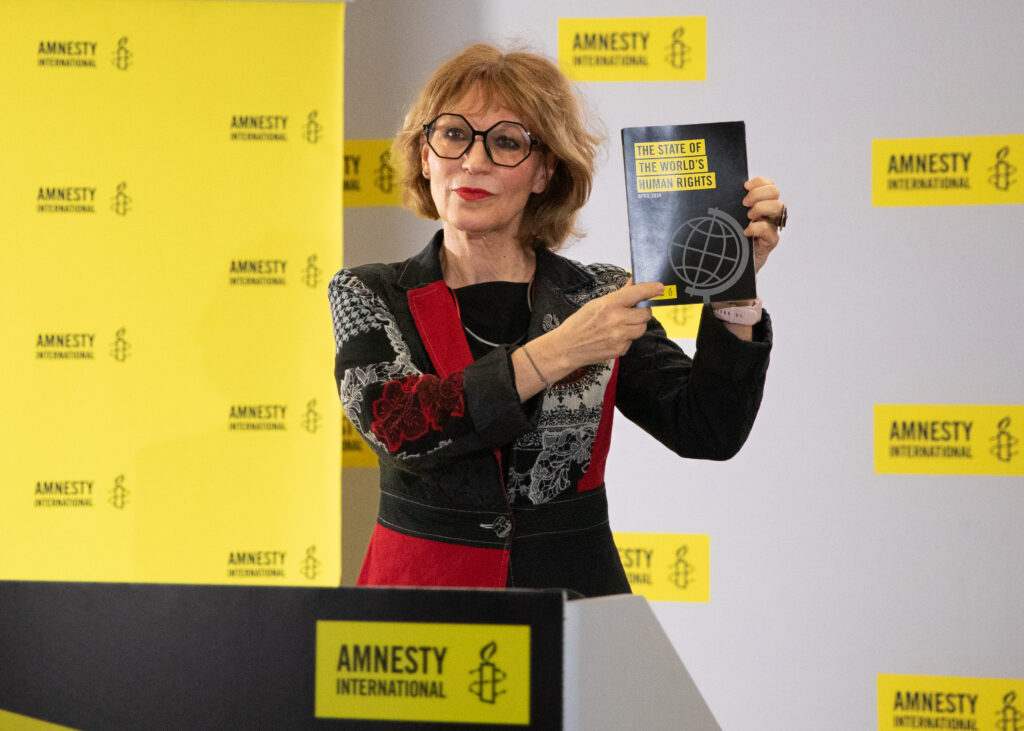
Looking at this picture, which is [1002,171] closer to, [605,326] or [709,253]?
[709,253]

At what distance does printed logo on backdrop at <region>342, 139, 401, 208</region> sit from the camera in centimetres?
293

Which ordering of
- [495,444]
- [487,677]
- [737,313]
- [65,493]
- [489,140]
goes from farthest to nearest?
[65,493] < [489,140] < [737,313] < [495,444] < [487,677]

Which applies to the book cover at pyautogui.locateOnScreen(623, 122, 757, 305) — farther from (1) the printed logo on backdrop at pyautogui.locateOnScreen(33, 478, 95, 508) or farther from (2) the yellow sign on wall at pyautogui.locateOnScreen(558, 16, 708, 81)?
(1) the printed logo on backdrop at pyautogui.locateOnScreen(33, 478, 95, 508)

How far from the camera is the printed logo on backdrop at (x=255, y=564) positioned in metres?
2.57

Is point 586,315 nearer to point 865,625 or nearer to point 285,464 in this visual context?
point 285,464

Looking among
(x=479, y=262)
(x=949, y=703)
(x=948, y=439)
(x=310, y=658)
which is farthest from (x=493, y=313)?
(x=949, y=703)

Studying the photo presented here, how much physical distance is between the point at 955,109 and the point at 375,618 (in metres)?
2.58

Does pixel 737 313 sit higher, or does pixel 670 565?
pixel 737 313

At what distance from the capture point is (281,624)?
2.23ft

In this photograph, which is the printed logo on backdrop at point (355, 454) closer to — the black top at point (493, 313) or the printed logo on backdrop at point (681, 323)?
the printed logo on backdrop at point (681, 323)

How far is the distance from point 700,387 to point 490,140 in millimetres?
496

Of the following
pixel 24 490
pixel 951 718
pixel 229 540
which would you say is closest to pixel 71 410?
pixel 24 490

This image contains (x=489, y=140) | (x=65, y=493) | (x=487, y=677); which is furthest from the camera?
(x=65, y=493)

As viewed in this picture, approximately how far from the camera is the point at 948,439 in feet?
8.85
